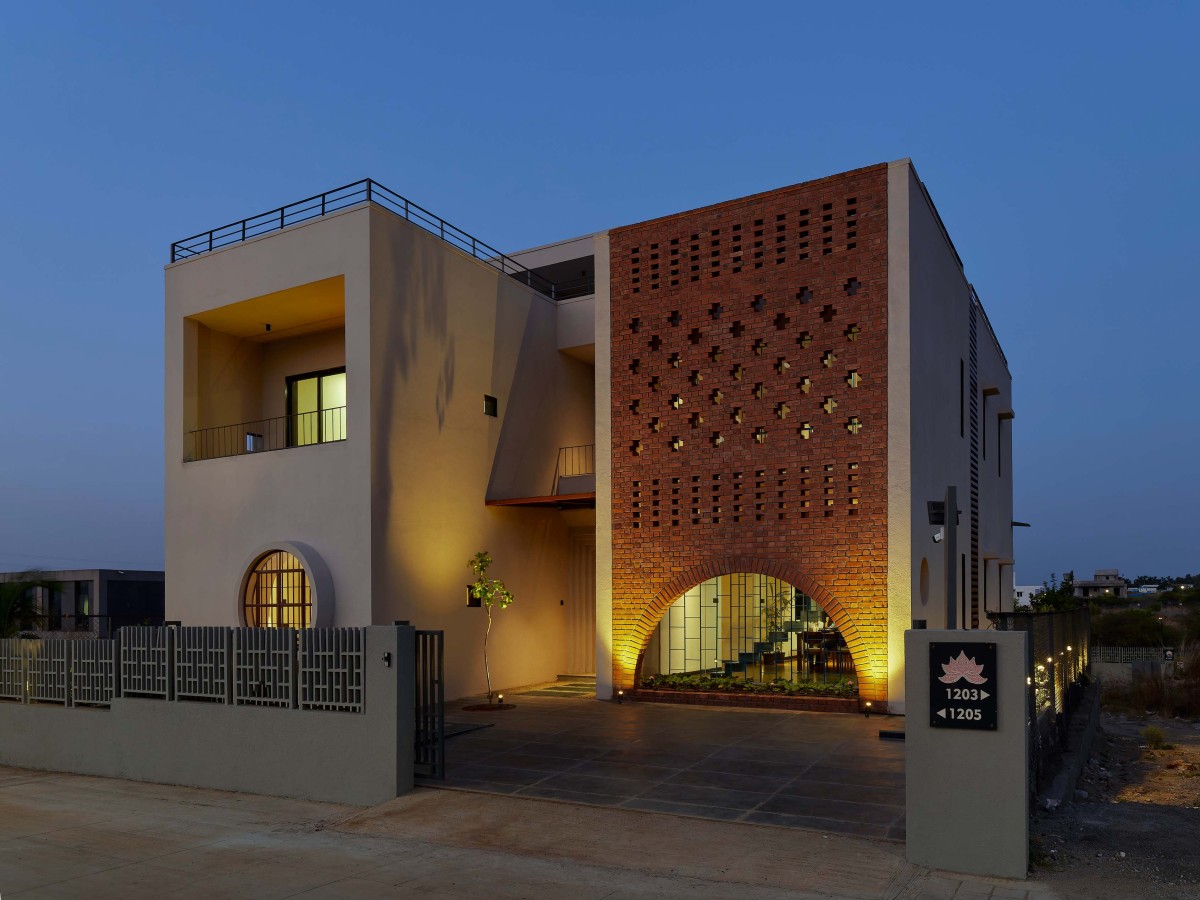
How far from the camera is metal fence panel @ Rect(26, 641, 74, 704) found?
38.4 ft

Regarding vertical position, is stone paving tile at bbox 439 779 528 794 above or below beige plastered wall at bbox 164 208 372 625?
below

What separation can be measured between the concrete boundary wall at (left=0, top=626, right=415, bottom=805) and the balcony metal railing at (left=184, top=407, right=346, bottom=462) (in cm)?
674

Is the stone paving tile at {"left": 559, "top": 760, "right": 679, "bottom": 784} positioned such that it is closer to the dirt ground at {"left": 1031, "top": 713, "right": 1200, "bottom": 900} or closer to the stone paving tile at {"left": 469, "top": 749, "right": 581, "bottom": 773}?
the stone paving tile at {"left": 469, "top": 749, "right": 581, "bottom": 773}

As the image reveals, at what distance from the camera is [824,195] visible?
1481 centimetres

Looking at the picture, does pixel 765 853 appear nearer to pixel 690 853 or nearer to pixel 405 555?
pixel 690 853

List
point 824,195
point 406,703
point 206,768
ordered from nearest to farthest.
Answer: point 406,703
point 206,768
point 824,195

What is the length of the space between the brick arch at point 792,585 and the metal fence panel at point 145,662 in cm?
718

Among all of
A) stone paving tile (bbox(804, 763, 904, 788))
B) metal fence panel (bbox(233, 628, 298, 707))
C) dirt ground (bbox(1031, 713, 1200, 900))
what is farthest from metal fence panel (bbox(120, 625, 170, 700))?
dirt ground (bbox(1031, 713, 1200, 900))

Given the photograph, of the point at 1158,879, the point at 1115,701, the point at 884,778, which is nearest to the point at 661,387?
the point at 884,778

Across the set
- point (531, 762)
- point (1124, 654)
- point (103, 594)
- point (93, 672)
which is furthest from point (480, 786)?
point (1124, 654)

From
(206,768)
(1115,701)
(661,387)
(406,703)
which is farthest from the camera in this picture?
(1115,701)

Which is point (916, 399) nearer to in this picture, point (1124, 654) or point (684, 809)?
point (684, 809)

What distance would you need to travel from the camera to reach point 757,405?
15.2m

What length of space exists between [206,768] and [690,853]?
18.3 ft
